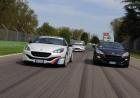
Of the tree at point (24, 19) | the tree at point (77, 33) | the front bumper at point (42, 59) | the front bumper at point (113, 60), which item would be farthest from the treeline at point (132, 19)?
the tree at point (77, 33)

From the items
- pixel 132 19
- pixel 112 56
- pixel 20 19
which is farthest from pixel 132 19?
pixel 112 56

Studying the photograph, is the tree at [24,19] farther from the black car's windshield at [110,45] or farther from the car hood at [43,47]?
the car hood at [43,47]

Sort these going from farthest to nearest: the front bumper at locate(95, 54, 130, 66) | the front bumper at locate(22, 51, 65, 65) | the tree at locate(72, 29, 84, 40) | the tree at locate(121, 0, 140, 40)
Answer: the tree at locate(72, 29, 84, 40) → the tree at locate(121, 0, 140, 40) → the front bumper at locate(95, 54, 130, 66) → the front bumper at locate(22, 51, 65, 65)

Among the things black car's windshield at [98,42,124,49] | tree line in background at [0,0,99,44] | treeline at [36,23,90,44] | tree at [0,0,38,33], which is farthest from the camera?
treeline at [36,23,90,44]

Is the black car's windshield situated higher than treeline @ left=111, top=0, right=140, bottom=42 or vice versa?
treeline @ left=111, top=0, right=140, bottom=42

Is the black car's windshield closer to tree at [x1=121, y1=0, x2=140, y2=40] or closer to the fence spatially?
the fence

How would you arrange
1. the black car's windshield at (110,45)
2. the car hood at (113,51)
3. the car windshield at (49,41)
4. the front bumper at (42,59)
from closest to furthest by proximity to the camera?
the front bumper at (42,59), the car windshield at (49,41), the car hood at (113,51), the black car's windshield at (110,45)

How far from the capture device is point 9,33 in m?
55.0

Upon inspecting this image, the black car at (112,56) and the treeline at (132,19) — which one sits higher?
the treeline at (132,19)

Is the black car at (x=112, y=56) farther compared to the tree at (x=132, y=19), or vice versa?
the tree at (x=132, y=19)

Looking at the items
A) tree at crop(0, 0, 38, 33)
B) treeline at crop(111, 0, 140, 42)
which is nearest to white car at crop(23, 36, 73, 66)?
treeline at crop(111, 0, 140, 42)

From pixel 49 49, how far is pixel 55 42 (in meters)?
1.83

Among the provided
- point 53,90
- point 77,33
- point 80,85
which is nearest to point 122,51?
point 80,85

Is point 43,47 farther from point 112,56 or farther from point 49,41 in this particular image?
point 112,56
